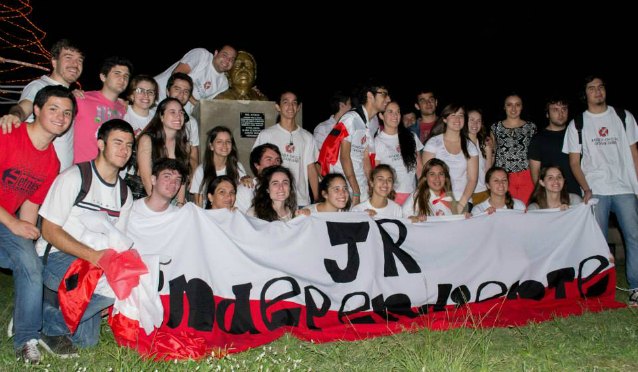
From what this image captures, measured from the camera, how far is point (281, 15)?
19.6 meters

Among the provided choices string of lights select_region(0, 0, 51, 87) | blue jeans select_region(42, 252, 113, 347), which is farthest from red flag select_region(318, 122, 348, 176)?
string of lights select_region(0, 0, 51, 87)

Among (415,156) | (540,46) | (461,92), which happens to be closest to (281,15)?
(461,92)

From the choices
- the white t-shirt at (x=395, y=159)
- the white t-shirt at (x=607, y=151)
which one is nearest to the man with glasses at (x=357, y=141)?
the white t-shirt at (x=395, y=159)

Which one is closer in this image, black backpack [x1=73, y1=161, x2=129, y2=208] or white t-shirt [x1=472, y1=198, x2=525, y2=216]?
black backpack [x1=73, y1=161, x2=129, y2=208]

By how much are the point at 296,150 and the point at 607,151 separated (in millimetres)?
3237

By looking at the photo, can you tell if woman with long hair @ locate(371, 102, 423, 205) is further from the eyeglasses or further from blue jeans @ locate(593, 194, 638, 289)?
the eyeglasses

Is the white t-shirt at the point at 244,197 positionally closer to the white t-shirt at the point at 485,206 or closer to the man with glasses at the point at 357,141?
the man with glasses at the point at 357,141

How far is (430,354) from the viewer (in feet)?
12.9

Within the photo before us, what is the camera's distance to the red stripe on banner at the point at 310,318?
445 cm

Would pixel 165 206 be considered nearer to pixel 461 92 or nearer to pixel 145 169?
pixel 145 169

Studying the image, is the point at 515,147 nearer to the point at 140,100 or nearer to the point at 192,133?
the point at 192,133

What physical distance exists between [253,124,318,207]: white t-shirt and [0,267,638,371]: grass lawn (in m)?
2.49

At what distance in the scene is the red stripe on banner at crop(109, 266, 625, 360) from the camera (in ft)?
14.6

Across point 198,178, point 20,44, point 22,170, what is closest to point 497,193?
point 198,178
